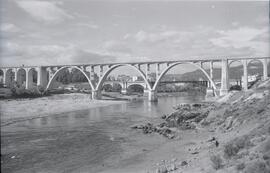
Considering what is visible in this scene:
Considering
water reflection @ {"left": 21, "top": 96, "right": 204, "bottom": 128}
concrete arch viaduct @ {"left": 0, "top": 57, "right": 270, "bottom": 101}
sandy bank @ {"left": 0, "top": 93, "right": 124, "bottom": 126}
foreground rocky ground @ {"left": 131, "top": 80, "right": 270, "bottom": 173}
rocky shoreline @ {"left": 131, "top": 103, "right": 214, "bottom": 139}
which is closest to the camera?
foreground rocky ground @ {"left": 131, "top": 80, "right": 270, "bottom": 173}

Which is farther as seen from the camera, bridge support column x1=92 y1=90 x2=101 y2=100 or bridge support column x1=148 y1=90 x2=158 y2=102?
bridge support column x1=92 y1=90 x2=101 y2=100

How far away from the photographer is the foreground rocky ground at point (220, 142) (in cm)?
883

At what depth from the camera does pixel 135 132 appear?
23266mm

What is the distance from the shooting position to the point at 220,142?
15.2m

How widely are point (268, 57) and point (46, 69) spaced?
225ft

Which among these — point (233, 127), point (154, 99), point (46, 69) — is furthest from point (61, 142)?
point (46, 69)

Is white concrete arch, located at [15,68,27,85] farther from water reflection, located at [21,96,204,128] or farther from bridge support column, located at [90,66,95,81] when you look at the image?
water reflection, located at [21,96,204,128]

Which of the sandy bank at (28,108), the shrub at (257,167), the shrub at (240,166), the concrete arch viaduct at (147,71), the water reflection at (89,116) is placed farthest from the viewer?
the concrete arch viaduct at (147,71)

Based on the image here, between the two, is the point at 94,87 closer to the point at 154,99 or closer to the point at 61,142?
the point at 154,99

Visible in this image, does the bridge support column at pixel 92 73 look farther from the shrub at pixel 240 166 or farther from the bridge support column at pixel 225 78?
the shrub at pixel 240 166

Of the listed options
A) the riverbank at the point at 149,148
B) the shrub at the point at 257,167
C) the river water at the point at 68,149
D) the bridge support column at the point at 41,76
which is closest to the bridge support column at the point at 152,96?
the bridge support column at the point at 41,76

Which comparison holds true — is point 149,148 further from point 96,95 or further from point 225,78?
point 96,95

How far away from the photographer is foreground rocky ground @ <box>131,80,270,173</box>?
883 centimetres

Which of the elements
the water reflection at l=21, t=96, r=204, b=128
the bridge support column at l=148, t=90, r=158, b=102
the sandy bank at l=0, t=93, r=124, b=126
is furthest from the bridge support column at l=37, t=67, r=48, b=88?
the water reflection at l=21, t=96, r=204, b=128
